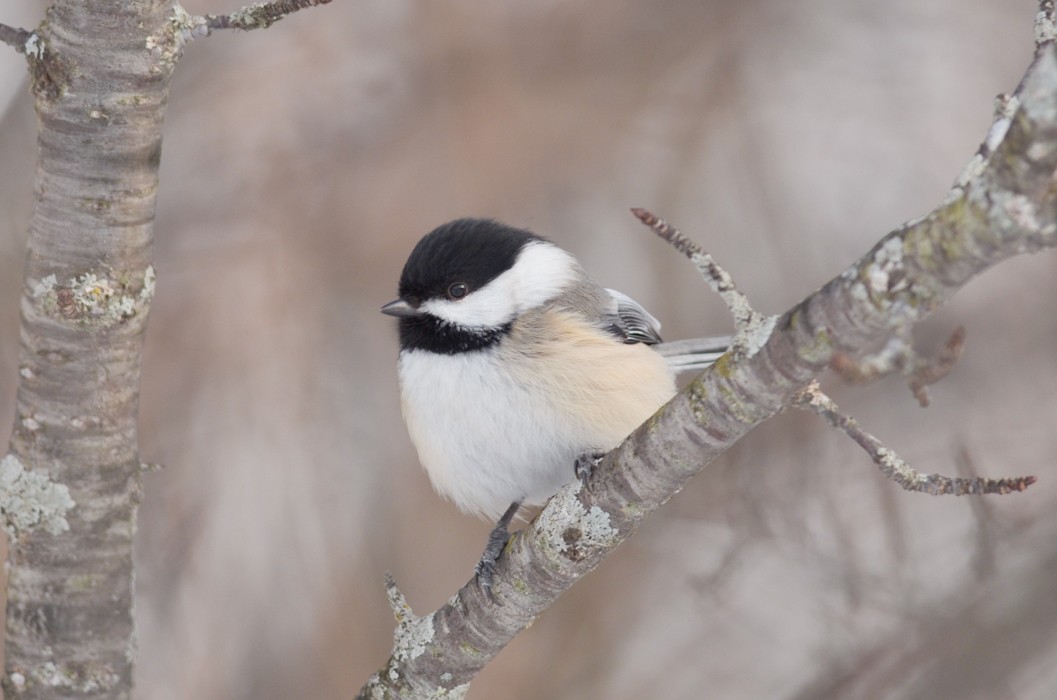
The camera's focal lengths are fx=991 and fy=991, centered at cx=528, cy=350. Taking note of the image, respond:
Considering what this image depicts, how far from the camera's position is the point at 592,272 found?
4.31 m

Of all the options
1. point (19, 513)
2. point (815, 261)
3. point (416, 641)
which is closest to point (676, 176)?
point (815, 261)

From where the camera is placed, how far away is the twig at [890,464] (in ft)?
4.50

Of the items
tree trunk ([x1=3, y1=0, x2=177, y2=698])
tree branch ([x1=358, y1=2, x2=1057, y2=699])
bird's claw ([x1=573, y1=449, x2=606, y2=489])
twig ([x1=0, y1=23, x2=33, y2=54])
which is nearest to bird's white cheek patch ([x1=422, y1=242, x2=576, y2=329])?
bird's claw ([x1=573, y1=449, x2=606, y2=489])

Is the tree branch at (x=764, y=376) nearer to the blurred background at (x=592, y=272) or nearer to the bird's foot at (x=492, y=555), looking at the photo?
the bird's foot at (x=492, y=555)

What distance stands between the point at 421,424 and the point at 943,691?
5.88 ft

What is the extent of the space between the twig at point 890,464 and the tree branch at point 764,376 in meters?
0.08

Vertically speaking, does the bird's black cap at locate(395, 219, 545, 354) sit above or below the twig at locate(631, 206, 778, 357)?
above

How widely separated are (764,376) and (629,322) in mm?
1582

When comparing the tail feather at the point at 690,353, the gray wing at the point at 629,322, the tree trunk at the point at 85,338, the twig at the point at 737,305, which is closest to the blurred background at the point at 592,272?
the tail feather at the point at 690,353

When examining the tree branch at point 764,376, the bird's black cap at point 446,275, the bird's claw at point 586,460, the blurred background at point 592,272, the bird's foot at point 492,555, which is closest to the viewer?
the tree branch at point 764,376

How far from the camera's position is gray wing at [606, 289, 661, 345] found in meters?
2.75

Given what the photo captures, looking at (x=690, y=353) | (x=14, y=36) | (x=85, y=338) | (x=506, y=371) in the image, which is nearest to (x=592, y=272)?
(x=690, y=353)

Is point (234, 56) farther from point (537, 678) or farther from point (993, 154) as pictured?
point (993, 154)

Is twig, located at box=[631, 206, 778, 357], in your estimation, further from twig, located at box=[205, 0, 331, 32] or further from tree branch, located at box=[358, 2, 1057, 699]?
twig, located at box=[205, 0, 331, 32]
